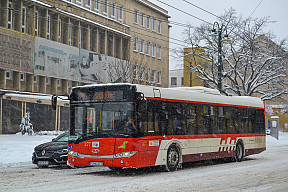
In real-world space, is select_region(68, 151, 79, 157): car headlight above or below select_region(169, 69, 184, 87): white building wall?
below

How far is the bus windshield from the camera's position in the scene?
42.0 ft

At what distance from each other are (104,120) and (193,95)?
13.2 ft

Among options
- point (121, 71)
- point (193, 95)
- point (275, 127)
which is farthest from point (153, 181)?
point (275, 127)

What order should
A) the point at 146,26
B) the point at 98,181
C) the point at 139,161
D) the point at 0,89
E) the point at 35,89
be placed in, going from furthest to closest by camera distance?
the point at 146,26 < the point at 35,89 < the point at 0,89 < the point at 139,161 < the point at 98,181

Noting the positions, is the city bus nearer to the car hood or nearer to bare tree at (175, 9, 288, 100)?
the car hood

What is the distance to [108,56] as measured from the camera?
4288 centimetres

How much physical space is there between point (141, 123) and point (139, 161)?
1.07 meters

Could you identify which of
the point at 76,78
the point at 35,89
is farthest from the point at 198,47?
the point at 35,89

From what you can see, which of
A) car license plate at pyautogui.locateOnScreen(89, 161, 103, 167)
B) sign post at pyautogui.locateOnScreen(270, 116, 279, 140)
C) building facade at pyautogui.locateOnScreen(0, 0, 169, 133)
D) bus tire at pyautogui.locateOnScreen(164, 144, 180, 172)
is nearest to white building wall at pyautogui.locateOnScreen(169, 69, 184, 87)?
building facade at pyautogui.locateOnScreen(0, 0, 169, 133)

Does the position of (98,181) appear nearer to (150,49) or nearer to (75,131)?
(75,131)

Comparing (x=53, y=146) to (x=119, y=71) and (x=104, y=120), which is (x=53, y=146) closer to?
(x=104, y=120)

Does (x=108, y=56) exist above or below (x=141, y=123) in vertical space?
above

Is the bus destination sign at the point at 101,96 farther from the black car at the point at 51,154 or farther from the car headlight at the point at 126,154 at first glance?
the black car at the point at 51,154

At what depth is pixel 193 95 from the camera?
15.8m
